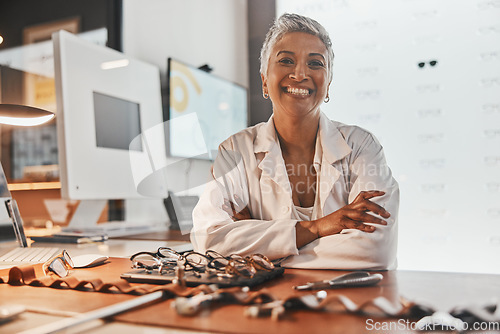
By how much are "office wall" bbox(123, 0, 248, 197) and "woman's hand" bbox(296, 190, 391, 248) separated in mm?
453

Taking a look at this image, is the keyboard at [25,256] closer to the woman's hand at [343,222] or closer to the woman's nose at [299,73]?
the woman's hand at [343,222]

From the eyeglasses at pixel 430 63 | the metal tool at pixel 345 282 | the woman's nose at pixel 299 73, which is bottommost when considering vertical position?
the metal tool at pixel 345 282

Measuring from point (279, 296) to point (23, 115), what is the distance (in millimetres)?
1259

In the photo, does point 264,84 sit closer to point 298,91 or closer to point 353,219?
point 298,91

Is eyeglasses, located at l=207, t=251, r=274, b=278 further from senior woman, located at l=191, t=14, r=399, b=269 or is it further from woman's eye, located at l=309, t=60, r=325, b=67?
woman's eye, located at l=309, t=60, r=325, b=67

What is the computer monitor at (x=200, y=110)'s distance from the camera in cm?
150

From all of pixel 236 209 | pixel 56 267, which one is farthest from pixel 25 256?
pixel 236 209

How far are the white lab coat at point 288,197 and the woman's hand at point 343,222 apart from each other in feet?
0.06

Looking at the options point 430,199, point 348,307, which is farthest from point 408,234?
point 348,307

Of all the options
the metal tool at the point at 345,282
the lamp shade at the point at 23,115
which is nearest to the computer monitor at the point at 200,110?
the lamp shade at the point at 23,115

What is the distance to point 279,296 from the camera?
69cm

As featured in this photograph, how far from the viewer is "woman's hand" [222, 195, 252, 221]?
1238 mm

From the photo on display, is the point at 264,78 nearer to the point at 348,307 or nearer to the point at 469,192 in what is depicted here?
the point at 469,192

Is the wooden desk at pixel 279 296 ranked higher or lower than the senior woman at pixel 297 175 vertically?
lower
